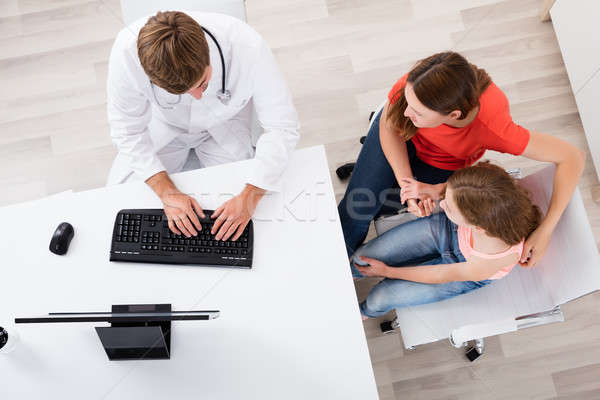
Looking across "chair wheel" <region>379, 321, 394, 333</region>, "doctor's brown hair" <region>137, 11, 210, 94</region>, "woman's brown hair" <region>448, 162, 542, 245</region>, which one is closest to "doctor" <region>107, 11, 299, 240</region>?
"doctor's brown hair" <region>137, 11, 210, 94</region>

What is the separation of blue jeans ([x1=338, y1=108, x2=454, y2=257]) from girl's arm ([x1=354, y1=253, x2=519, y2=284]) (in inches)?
6.6

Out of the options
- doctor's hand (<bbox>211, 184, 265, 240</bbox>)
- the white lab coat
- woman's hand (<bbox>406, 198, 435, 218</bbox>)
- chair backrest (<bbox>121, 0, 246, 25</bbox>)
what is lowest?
woman's hand (<bbox>406, 198, 435, 218</bbox>)

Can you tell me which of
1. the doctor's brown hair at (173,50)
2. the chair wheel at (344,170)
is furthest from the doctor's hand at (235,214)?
the chair wheel at (344,170)

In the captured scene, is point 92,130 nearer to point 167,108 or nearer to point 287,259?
point 167,108

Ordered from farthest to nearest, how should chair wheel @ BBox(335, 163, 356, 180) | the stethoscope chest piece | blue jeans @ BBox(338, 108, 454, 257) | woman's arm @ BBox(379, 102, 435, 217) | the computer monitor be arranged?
chair wheel @ BBox(335, 163, 356, 180)
blue jeans @ BBox(338, 108, 454, 257)
woman's arm @ BBox(379, 102, 435, 217)
the stethoscope chest piece
the computer monitor

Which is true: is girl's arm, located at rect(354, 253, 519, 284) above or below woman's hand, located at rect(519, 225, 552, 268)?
below

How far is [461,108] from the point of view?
117cm

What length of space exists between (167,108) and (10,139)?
1180 mm

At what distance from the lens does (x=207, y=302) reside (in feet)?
3.91

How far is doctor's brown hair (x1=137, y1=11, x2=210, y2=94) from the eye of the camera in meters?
1.06

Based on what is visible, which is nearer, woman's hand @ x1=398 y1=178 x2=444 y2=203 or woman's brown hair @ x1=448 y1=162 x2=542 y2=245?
woman's brown hair @ x1=448 y1=162 x2=542 y2=245

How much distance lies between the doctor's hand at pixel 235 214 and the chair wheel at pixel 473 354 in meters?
1.15

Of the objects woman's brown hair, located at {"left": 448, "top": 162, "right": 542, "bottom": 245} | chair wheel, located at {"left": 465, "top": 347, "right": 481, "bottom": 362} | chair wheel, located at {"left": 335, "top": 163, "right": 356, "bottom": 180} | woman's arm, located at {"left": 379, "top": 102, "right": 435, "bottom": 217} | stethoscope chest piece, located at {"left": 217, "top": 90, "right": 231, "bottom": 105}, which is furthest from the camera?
chair wheel, located at {"left": 335, "top": 163, "right": 356, "bottom": 180}

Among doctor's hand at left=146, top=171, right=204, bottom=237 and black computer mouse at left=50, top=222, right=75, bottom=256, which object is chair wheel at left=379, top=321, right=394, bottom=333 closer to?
doctor's hand at left=146, top=171, right=204, bottom=237
